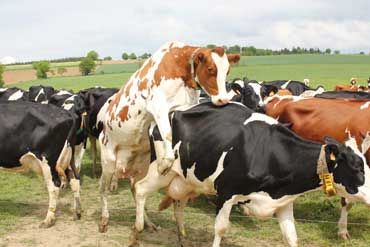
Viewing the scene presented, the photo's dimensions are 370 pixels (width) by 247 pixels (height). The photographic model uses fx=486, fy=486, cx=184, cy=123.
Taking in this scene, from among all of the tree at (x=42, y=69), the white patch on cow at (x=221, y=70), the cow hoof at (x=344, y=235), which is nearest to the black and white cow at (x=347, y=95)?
the cow hoof at (x=344, y=235)

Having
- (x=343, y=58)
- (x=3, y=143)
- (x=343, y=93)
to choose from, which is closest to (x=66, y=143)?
(x=3, y=143)

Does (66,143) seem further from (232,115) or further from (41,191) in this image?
(232,115)

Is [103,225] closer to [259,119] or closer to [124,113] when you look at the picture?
[124,113]

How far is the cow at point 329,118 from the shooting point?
7293mm

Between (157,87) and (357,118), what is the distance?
128 inches

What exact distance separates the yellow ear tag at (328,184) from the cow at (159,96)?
59.1 inches

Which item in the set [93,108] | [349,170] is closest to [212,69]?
[349,170]

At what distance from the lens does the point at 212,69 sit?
564cm

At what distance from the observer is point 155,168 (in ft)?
21.5

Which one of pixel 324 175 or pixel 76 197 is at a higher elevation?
pixel 324 175

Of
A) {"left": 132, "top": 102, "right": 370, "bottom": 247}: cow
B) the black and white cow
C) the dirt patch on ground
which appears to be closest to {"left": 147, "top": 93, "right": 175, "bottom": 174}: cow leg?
{"left": 132, "top": 102, "right": 370, "bottom": 247}: cow

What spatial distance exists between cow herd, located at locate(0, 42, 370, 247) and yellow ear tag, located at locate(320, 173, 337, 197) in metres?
0.01

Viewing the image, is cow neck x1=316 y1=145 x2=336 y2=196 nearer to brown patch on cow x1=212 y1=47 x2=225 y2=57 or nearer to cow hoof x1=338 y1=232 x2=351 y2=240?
brown patch on cow x1=212 y1=47 x2=225 y2=57

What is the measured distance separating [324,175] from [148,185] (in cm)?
251
